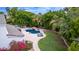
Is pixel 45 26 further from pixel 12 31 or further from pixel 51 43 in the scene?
pixel 12 31

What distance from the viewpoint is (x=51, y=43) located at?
1617mm

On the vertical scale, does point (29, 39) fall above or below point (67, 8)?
below

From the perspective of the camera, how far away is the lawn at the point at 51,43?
1606mm

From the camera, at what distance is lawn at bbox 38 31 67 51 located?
5.27ft

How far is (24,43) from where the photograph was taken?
1621 millimetres

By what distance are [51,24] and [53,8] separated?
0.13m

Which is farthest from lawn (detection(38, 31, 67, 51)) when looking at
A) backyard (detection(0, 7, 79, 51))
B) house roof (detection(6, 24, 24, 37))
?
house roof (detection(6, 24, 24, 37))

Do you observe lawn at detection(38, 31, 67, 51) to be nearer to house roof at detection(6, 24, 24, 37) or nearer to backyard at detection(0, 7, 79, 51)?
backyard at detection(0, 7, 79, 51)

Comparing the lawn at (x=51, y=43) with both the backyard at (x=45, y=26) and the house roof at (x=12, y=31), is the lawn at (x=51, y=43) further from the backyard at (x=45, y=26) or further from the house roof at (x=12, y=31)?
the house roof at (x=12, y=31)

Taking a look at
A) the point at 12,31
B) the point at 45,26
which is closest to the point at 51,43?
the point at 45,26

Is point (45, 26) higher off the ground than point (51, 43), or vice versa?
point (45, 26)
